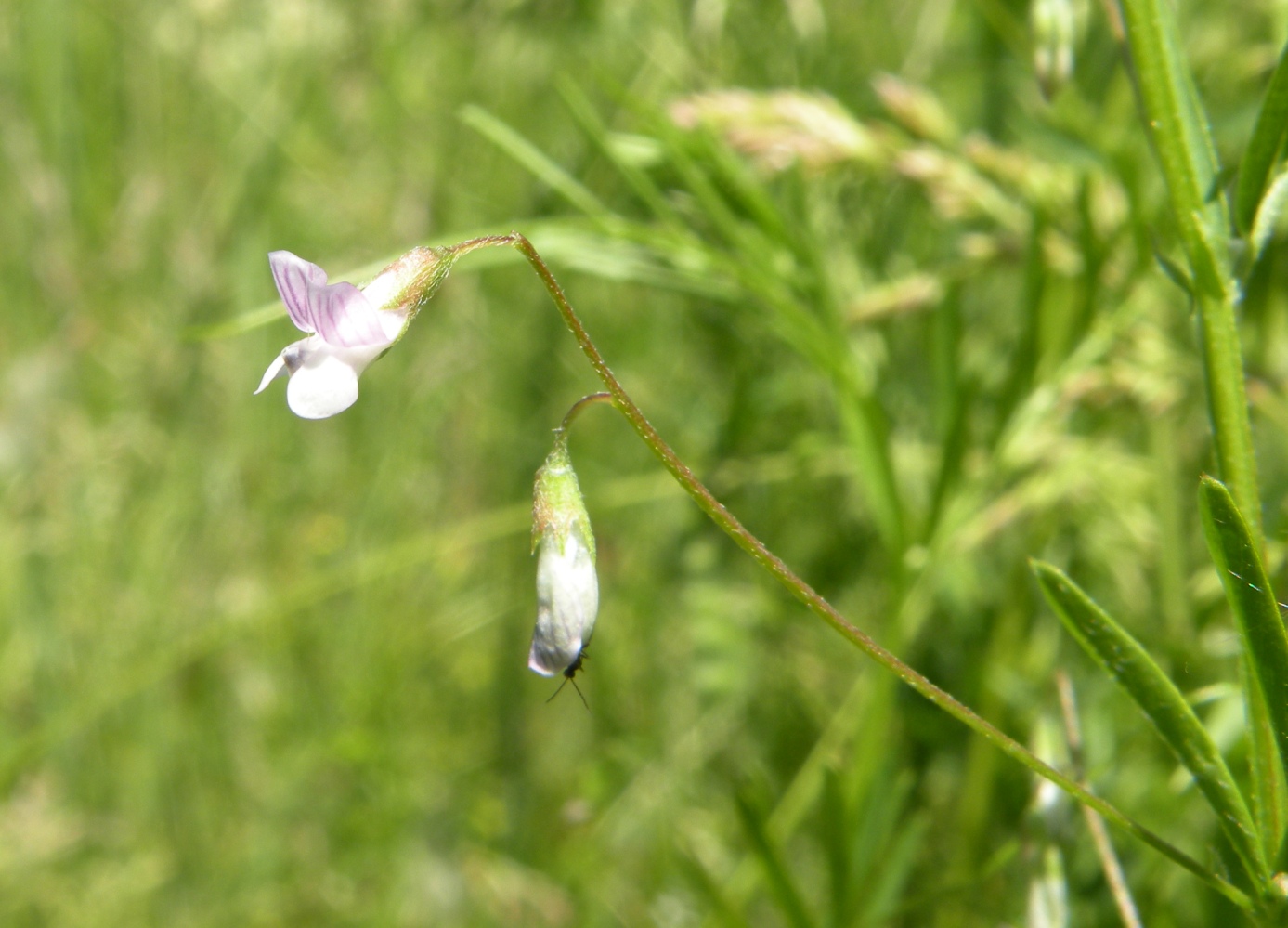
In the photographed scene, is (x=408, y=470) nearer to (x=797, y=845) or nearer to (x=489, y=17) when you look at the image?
(x=489, y=17)

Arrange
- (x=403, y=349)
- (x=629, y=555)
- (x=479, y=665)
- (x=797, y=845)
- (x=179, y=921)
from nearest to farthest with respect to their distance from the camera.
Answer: (x=797, y=845) → (x=179, y=921) → (x=629, y=555) → (x=479, y=665) → (x=403, y=349)

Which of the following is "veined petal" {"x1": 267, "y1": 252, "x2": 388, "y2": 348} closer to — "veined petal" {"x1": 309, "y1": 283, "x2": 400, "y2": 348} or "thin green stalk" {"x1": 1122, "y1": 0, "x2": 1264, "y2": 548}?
"veined petal" {"x1": 309, "y1": 283, "x2": 400, "y2": 348}

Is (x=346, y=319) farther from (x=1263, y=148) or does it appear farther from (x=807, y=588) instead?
(x=1263, y=148)

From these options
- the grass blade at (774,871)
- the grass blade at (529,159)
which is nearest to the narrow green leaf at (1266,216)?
the grass blade at (774,871)

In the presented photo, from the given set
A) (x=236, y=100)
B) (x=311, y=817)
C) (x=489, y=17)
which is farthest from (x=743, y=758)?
(x=236, y=100)

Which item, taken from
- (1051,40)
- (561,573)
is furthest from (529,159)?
(561,573)

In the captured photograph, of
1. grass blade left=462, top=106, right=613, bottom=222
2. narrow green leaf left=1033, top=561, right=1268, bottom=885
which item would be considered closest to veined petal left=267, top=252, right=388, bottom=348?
narrow green leaf left=1033, top=561, right=1268, bottom=885

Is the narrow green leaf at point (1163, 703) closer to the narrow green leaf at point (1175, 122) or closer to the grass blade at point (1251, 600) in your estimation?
the grass blade at point (1251, 600)
